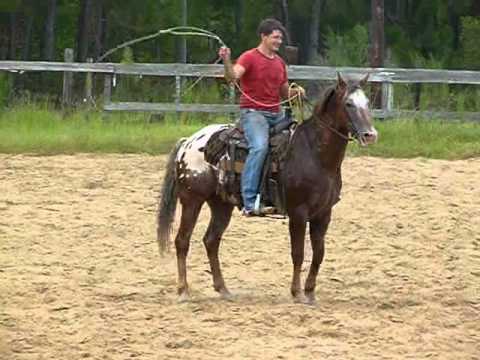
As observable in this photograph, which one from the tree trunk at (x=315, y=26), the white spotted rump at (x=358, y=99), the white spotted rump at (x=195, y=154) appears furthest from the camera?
the tree trunk at (x=315, y=26)

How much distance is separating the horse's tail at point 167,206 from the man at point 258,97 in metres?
0.76

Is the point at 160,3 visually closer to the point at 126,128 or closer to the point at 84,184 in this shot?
the point at 126,128

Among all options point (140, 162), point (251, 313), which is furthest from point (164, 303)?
point (140, 162)

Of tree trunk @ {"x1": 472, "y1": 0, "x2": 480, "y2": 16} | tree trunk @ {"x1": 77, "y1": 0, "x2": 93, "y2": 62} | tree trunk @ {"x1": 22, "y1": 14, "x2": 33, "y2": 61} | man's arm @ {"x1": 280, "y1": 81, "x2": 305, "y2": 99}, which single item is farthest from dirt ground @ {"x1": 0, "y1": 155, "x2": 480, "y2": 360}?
tree trunk @ {"x1": 22, "y1": 14, "x2": 33, "y2": 61}

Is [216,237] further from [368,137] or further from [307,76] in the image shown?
[307,76]

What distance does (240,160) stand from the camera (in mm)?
9336

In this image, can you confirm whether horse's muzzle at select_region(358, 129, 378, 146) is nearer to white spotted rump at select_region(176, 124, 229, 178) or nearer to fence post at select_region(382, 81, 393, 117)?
white spotted rump at select_region(176, 124, 229, 178)

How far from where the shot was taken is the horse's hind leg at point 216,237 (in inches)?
376

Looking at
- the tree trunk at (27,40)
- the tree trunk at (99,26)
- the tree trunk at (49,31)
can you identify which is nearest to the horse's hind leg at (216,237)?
the tree trunk at (99,26)

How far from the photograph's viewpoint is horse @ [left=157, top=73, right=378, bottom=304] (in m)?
8.84

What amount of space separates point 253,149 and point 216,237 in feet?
2.96

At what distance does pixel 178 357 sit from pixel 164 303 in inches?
67.8

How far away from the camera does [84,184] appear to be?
46.6 feet

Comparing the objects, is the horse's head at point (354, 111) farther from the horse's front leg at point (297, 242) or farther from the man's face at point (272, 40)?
the horse's front leg at point (297, 242)
